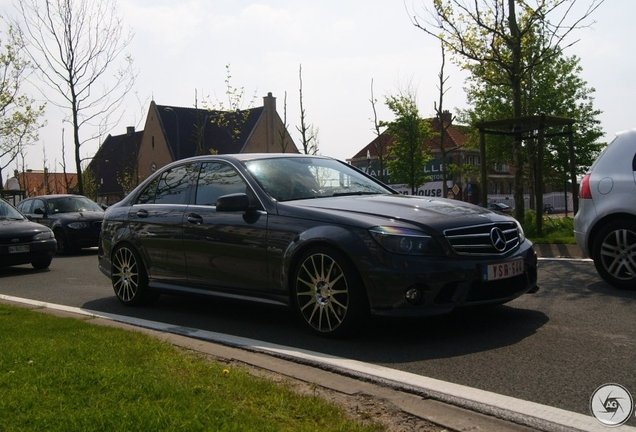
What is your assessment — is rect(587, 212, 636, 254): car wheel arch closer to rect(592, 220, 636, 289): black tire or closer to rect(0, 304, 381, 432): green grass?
rect(592, 220, 636, 289): black tire

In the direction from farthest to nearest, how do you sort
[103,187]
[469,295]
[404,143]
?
[103,187] → [404,143] → [469,295]

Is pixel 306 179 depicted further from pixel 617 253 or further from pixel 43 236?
pixel 43 236

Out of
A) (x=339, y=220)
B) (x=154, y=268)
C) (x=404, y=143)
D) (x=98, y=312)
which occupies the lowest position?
(x=98, y=312)

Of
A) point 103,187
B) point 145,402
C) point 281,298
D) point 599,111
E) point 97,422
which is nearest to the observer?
point 97,422

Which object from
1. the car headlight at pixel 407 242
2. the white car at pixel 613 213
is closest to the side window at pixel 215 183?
the car headlight at pixel 407 242

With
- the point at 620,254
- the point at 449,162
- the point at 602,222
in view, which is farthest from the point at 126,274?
the point at 449,162

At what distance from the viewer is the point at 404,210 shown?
581 cm

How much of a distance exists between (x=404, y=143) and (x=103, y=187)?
43.6 m

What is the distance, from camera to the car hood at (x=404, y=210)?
18.3 feet

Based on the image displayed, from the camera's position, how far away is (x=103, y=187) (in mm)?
78000

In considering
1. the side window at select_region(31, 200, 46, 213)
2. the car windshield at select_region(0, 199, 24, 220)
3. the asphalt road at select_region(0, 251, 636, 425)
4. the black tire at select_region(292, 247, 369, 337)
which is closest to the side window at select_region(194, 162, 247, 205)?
the asphalt road at select_region(0, 251, 636, 425)

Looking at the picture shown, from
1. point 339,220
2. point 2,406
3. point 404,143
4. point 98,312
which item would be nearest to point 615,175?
point 339,220

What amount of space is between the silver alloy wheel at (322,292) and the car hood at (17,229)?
9.06 metres

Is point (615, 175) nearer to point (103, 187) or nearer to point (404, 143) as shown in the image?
point (404, 143)
